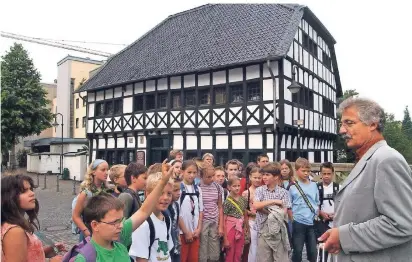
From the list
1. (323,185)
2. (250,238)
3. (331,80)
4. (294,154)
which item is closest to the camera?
(250,238)

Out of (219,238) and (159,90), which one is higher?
(159,90)

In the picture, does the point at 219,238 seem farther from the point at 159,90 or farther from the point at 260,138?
the point at 159,90

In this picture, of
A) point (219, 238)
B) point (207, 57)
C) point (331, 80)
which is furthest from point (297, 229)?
point (331, 80)

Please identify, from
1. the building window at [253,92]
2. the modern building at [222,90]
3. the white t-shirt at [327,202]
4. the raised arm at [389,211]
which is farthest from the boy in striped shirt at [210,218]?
the building window at [253,92]

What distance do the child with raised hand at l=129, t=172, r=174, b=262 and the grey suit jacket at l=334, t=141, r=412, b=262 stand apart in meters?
1.60

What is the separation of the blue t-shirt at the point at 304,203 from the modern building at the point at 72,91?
36.9 m

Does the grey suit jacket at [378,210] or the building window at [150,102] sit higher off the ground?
the building window at [150,102]

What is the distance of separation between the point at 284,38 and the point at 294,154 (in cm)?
521

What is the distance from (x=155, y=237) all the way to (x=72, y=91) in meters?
41.0

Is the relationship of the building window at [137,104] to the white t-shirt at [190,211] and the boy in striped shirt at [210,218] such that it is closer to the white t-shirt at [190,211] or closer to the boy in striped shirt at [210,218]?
the boy in striped shirt at [210,218]

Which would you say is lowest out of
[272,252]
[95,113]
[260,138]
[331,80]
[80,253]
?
[272,252]

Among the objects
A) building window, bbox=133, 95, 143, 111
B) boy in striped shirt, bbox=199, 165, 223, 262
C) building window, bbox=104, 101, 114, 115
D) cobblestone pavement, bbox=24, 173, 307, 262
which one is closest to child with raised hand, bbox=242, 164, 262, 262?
boy in striped shirt, bbox=199, 165, 223, 262

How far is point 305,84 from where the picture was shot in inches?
701

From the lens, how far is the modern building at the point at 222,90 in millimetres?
15547
